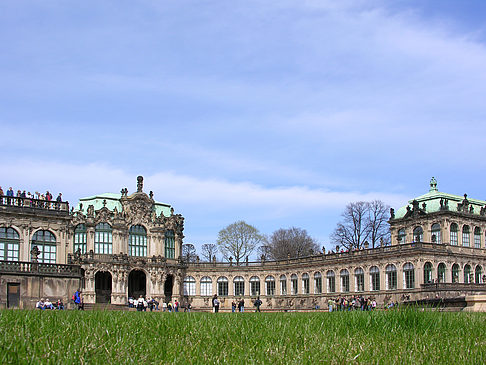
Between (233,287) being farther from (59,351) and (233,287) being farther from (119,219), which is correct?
(59,351)

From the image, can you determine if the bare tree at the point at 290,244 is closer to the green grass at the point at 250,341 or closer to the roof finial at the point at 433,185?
the roof finial at the point at 433,185

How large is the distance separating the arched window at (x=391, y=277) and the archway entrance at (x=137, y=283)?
31.0m

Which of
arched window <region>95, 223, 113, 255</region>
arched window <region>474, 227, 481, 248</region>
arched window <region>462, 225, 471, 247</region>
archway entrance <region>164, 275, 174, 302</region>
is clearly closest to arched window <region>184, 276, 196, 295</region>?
archway entrance <region>164, 275, 174, 302</region>

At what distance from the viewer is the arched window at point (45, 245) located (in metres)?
57.2

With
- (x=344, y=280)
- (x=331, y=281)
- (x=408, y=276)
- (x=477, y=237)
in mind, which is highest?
(x=477, y=237)

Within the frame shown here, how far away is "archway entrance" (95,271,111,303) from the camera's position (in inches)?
3071

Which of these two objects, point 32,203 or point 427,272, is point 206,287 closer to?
point 427,272

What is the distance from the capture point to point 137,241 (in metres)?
81.4

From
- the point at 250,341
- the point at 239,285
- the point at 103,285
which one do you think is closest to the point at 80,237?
the point at 103,285

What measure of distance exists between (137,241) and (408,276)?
34.0 m

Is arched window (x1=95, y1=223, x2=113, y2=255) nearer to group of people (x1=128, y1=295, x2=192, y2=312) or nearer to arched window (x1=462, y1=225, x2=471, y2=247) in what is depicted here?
group of people (x1=128, y1=295, x2=192, y2=312)

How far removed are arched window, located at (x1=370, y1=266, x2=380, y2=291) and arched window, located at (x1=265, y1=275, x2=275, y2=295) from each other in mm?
16998

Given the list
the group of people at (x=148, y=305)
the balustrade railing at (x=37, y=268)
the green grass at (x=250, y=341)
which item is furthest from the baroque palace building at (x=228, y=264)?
the green grass at (x=250, y=341)

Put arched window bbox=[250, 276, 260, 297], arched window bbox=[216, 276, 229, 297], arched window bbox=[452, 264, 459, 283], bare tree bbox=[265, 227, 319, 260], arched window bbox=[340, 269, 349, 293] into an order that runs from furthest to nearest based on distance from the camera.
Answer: bare tree bbox=[265, 227, 319, 260], arched window bbox=[216, 276, 229, 297], arched window bbox=[250, 276, 260, 297], arched window bbox=[340, 269, 349, 293], arched window bbox=[452, 264, 459, 283]
